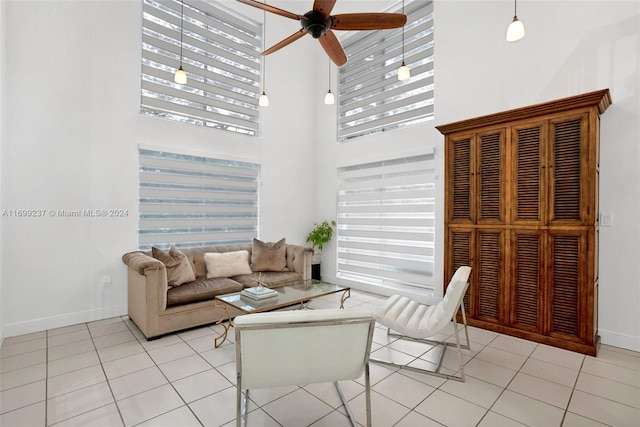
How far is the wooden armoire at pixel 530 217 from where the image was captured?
288 cm

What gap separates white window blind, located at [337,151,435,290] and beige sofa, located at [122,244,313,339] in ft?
5.41

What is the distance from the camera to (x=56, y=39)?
11.5 feet

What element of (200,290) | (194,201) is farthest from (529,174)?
(194,201)

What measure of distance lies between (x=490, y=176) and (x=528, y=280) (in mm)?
1171

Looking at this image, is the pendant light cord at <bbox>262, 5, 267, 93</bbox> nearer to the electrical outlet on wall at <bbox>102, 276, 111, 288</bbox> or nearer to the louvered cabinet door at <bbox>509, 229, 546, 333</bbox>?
the electrical outlet on wall at <bbox>102, 276, 111, 288</bbox>

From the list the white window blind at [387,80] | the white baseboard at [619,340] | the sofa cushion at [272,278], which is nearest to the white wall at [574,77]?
the white baseboard at [619,340]

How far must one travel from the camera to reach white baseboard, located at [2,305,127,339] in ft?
10.8

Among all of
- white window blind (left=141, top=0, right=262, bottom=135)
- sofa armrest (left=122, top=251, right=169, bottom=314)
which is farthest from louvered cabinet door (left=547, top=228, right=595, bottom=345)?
white window blind (left=141, top=0, right=262, bottom=135)

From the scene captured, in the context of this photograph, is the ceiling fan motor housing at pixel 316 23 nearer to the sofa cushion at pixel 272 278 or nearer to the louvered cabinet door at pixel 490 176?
the louvered cabinet door at pixel 490 176

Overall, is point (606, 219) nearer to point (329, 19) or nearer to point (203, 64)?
point (329, 19)

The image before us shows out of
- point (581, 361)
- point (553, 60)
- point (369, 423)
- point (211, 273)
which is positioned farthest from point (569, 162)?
point (211, 273)

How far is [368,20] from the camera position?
2502 mm

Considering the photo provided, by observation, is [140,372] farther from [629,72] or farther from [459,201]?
[629,72]

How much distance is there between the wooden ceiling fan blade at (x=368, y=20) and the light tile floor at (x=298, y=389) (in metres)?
2.89
